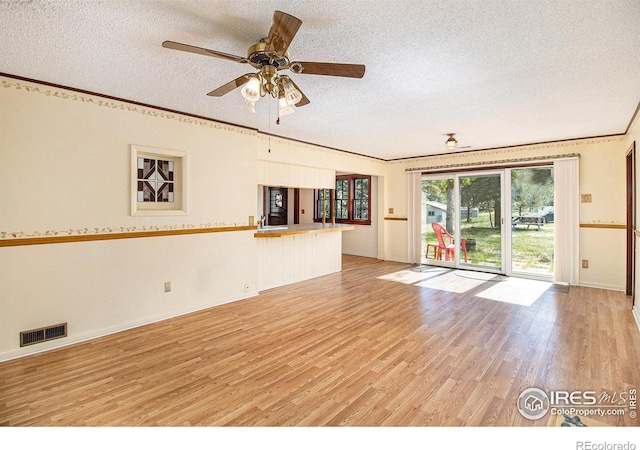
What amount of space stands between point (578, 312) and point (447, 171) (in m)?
3.49

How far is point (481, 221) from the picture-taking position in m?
6.24

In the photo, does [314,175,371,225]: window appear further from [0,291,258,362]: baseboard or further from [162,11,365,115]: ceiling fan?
[162,11,365,115]: ceiling fan

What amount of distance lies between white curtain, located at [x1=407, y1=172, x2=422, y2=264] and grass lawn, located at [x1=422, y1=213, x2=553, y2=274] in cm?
93

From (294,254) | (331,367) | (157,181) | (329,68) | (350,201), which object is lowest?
(331,367)

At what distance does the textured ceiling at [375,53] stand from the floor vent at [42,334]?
7.33 feet

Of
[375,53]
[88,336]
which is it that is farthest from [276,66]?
[88,336]

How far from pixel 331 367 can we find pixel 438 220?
509cm

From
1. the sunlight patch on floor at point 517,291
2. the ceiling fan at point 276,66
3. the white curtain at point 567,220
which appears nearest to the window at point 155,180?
the ceiling fan at point 276,66

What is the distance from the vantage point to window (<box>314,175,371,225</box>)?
8.19m

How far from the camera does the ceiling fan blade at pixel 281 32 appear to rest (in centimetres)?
161

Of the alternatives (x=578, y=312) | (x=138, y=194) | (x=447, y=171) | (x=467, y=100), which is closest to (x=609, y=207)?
(x=578, y=312)

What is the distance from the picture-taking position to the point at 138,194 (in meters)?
3.60

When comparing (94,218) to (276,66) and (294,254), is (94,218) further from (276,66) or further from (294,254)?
(294,254)
